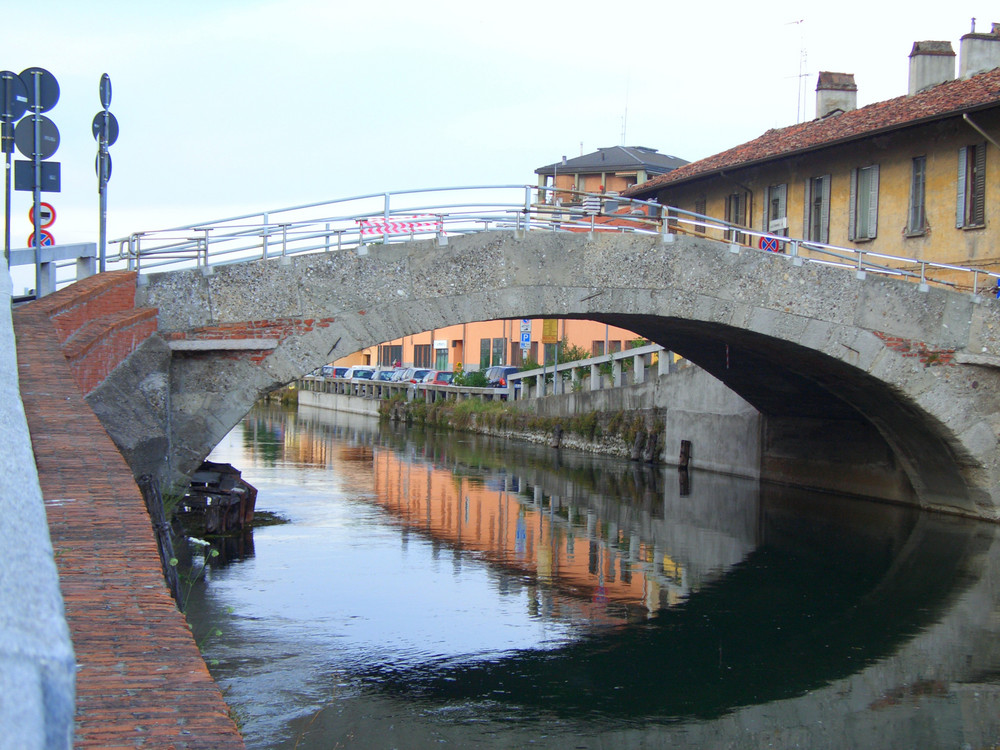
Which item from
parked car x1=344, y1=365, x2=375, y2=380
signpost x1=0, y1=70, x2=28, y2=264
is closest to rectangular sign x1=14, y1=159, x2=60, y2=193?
signpost x1=0, y1=70, x2=28, y2=264

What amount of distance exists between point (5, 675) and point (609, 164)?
5968 centimetres

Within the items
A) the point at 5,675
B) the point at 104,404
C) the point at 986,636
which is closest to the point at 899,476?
the point at 986,636

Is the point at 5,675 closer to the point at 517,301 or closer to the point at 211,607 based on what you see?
the point at 211,607

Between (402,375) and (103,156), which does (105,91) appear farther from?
(402,375)

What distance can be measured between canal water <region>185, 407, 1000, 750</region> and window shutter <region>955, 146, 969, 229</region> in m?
5.44

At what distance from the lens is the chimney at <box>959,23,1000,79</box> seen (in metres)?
22.0

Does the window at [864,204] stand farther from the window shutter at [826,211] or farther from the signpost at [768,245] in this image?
the signpost at [768,245]

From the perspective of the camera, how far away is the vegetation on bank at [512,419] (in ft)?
98.3

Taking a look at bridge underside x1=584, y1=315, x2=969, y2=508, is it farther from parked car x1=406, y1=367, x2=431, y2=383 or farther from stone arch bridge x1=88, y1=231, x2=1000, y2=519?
parked car x1=406, y1=367, x2=431, y2=383

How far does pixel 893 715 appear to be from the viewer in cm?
912

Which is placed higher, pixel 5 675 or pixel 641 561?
pixel 5 675

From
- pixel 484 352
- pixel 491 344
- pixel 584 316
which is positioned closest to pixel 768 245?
pixel 584 316

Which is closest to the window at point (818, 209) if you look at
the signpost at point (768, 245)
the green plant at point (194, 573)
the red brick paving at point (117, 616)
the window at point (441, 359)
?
the signpost at point (768, 245)

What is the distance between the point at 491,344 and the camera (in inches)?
2158
